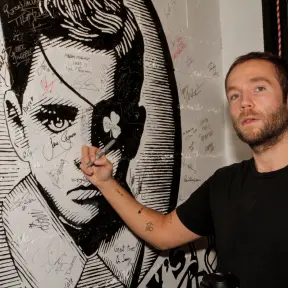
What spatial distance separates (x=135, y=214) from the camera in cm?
118

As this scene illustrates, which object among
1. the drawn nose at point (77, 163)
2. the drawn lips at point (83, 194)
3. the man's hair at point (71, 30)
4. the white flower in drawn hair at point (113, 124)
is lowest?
the drawn lips at point (83, 194)

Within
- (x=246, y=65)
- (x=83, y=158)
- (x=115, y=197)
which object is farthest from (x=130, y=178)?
(x=246, y=65)

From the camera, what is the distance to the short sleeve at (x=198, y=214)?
1.25 metres

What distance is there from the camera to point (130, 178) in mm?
1231

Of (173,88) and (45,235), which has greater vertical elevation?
(173,88)

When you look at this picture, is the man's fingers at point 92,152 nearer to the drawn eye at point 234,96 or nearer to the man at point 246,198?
the man at point 246,198

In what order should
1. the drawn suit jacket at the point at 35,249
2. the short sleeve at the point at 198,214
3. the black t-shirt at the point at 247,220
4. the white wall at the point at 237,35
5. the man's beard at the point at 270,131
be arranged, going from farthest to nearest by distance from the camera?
the white wall at the point at 237,35, the short sleeve at the point at 198,214, the man's beard at the point at 270,131, the black t-shirt at the point at 247,220, the drawn suit jacket at the point at 35,249

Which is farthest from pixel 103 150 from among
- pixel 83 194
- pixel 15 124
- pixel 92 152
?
pixel 15 124

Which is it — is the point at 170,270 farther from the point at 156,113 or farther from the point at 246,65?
the point at 246,65

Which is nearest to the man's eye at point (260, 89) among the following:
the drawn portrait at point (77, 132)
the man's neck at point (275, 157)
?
the man's neck at point (275, 157)

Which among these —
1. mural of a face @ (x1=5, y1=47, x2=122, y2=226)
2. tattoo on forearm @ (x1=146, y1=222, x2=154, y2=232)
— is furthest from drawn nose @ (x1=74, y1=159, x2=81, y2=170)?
tattoo on forearm @ (x1=146, y1=222, x2=154, y2=232)

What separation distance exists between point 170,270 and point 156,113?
1.80ft

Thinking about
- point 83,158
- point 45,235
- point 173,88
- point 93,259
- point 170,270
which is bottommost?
point 170,270

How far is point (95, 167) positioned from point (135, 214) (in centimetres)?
20
